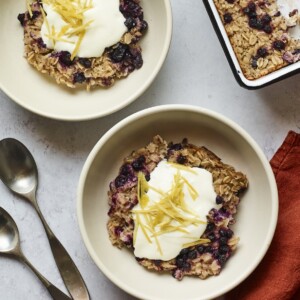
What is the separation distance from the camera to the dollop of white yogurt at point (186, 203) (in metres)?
1.92

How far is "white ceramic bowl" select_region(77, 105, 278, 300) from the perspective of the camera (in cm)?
189

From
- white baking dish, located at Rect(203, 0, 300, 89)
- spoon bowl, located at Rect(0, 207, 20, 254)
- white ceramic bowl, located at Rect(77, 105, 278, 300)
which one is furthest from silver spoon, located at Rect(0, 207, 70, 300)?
white baking dish, located at Rect(203, 0, 300, 89)

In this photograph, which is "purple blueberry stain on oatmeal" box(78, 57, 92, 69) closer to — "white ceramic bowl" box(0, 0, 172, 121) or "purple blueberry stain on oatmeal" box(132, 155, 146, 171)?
"white ceramic bowl" box(0, 0, 172, 121)

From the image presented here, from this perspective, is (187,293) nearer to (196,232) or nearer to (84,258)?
(196,232)

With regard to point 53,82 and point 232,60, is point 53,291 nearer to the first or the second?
point 53,82

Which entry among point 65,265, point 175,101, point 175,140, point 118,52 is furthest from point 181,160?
point 65,265

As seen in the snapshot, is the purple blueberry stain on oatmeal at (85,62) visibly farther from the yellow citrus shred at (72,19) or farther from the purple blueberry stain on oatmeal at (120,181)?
the purple blueberry stain on oatmeal at (120,181)

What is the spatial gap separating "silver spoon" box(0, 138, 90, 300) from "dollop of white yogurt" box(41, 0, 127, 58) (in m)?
0.33

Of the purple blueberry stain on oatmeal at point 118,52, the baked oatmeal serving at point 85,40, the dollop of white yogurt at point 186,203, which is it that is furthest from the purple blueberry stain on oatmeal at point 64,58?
the dollop of white yogurt at point 186,203

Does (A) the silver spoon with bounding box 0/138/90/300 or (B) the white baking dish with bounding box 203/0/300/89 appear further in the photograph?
(A) the silver spoon with bounding box 0/138/90/300

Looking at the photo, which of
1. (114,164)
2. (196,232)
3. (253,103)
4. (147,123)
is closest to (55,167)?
(114,164)

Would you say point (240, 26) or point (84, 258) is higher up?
point (240, 26)

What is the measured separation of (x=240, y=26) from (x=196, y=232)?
623 millimetres

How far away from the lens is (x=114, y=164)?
6.68 ft
